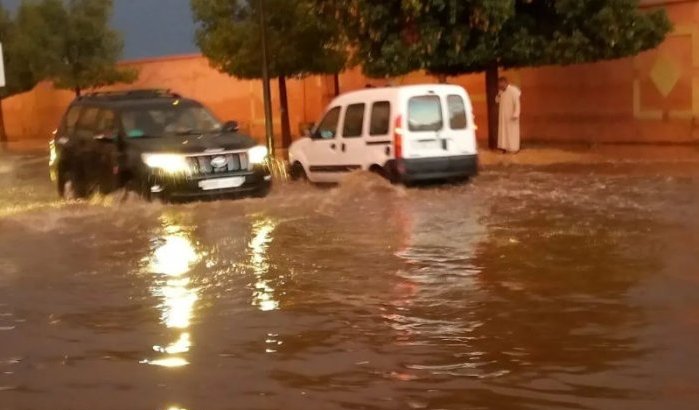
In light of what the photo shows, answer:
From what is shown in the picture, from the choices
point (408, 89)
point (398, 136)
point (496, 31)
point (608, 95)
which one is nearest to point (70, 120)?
point (398, 136)

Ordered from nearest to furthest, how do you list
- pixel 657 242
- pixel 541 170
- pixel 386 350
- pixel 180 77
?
pixel 386 350 → pixel 657 242 → pixel 541 170 → pixel 180 77

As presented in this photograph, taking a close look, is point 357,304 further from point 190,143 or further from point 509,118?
point 509,118

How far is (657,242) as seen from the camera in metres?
11.5

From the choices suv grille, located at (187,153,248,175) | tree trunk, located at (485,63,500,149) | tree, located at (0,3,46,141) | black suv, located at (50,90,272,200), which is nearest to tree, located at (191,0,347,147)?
tree trunk, located at (485,63,500,149)

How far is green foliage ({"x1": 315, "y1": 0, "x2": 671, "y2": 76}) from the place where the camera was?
21609mm

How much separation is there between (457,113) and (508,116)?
5.95 meters

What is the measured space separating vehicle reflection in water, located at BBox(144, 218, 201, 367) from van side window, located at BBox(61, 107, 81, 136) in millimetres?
4221

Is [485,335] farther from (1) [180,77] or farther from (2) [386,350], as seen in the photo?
(1) [180,77]

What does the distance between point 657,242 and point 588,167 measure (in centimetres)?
916

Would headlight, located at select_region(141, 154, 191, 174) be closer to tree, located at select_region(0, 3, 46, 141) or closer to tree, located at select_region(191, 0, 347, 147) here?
tree, located at select_region(191, 0, 347, 147)

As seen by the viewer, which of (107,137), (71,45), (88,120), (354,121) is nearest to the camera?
(107,137)

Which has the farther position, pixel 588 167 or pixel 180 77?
pixel 180 77

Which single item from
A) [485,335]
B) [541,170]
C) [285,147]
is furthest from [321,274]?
[285,147]

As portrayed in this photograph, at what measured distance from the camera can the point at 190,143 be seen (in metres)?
15.5
